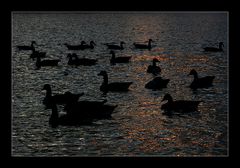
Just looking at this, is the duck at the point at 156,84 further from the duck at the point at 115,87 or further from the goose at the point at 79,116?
the goose at the point at 79,116

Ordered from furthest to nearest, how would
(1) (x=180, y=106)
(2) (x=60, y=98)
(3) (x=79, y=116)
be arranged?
(2) (x=60, y=98), (1) (x=180, y=106), (3) (x=79, y=116)

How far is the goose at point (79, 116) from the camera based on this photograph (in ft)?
56.4

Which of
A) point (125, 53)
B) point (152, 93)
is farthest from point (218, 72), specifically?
point (125, 53)

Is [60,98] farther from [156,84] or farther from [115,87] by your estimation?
[156,84]

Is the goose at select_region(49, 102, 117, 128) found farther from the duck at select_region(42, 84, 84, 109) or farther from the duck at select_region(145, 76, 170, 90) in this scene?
the duck at select_region(145, 76, 170, 90)

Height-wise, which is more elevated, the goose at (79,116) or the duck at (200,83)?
the duck at (200,83)

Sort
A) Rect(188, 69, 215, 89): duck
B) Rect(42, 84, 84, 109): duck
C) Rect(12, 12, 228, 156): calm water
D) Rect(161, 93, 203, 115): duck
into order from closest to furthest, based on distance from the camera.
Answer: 1. Rect(12, 12, 228, 156): calm water
2. Rect(161, 93, 203, 115): duck
3. Rect(42, 84, 84, 109): duck
4. Rect(188, 69, 215, 89): duck

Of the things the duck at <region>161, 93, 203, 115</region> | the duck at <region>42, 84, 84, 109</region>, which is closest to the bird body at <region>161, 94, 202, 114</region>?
→ the duck at <region>161, 93, 203, 115</region>

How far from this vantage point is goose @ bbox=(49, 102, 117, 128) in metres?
17.2

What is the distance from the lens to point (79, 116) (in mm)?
17547

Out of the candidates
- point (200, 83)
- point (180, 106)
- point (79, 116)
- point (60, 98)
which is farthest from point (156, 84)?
point (79, 116)

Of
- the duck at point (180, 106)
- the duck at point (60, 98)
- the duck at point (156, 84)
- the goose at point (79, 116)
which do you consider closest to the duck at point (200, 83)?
the duck at point (156, 84)

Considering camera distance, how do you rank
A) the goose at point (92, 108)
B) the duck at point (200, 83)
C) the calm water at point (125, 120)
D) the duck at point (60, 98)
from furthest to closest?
the duck at point (200, 83)
the duck at point (60, 98)
the goose at point (92, 108)
the calm water at point (125, 120)
